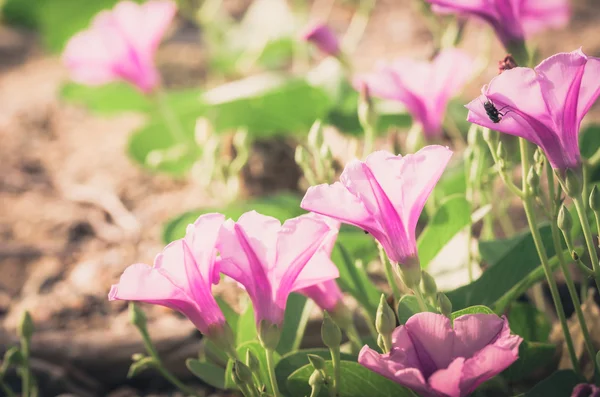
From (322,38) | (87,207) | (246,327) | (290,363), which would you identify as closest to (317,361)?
(290,363)

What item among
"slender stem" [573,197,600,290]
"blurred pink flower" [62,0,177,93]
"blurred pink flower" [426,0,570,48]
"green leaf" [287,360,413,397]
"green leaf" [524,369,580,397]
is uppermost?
"blurred pink flower" [62,0,177,93]

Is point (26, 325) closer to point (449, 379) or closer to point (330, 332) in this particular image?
point (330, 332)

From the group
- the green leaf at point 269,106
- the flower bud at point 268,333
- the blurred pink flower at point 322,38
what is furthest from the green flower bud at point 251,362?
the green leaf at point 269,106

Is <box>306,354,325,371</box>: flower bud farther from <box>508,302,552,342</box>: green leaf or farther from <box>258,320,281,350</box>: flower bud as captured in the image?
<box>508,302,552,342</box>: green leaf

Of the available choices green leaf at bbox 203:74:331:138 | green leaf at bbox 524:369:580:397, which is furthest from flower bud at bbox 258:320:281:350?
green leaf at bbox 203:74:331:138

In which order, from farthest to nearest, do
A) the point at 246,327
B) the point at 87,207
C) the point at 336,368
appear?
the point at 87,207, the point at 246,327, the point at 336,368

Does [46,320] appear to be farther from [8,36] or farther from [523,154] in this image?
[8,36]
